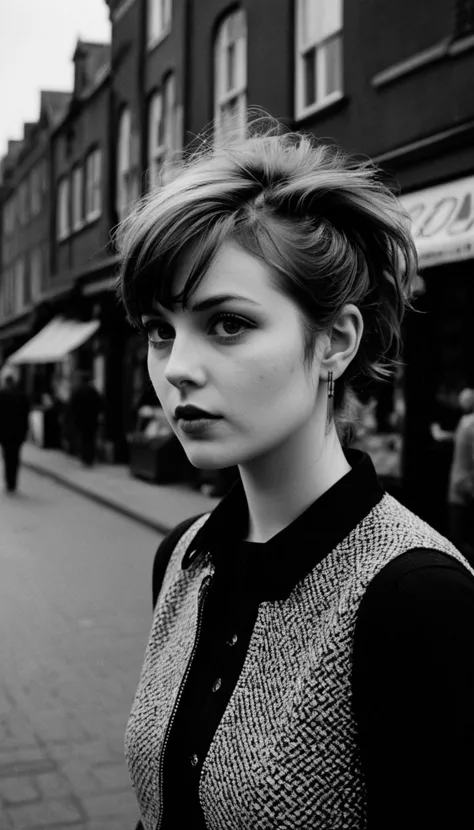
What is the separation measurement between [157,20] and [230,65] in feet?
15.5

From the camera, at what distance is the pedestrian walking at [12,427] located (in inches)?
599

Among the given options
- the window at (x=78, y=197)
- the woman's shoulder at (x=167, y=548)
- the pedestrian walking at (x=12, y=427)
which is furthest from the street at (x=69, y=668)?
the window at (x=78, y=197)

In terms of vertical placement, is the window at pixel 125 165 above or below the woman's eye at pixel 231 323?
above

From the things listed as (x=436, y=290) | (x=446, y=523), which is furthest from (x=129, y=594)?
(x=436, y=290)

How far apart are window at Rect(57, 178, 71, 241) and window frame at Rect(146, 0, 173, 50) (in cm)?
721

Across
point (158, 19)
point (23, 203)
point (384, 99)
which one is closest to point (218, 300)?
point (384, 99)

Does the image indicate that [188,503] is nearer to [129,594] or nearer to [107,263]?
[129,594]

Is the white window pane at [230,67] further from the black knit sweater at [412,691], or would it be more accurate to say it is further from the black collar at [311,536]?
the black knit sweater at [412,691]

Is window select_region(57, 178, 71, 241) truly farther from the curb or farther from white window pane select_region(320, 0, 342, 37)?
white window pane select_region(320, 0, 342, 37)

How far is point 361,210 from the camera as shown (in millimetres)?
1396

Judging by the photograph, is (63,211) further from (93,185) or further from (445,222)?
(445,222)

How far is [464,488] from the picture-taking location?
7.45 meters

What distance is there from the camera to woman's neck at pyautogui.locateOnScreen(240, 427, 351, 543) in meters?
1.44

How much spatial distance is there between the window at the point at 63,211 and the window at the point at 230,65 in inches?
422
